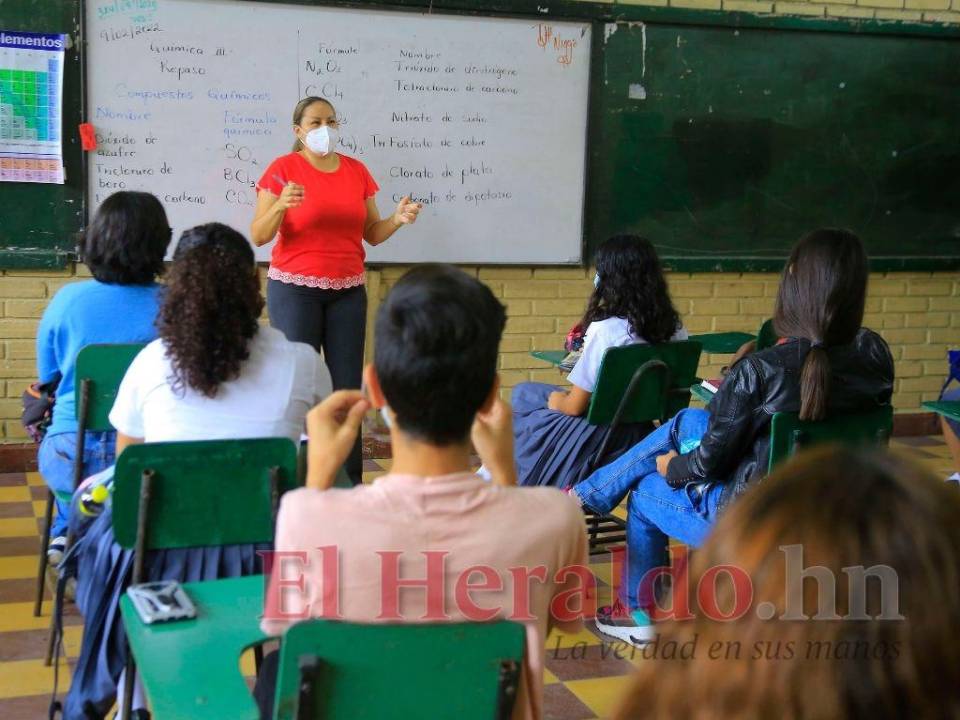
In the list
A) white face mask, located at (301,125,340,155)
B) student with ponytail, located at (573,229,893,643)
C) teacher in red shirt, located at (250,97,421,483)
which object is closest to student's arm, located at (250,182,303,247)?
teacher in red shirt, located at (250,97,421,483)

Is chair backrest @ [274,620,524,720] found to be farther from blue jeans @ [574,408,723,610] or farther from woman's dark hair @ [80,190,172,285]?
woman's dark hair @ [80,190,172,285]

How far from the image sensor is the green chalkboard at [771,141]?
5.27 m

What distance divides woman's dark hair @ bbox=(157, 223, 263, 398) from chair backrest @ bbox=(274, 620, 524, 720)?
95 centimetres

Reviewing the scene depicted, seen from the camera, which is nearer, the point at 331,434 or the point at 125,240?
the point at 331,434

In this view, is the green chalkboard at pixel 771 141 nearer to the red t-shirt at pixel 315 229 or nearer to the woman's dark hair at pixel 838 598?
the red t-shirt at pixel 315 229

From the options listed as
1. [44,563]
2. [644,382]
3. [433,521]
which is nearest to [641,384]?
[644,382]

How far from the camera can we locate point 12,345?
4582 mm

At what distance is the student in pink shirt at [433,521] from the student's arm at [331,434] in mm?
116

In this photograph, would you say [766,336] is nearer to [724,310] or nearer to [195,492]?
[724,310]

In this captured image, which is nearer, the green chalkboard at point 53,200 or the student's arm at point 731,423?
the student's arm at point 731,423

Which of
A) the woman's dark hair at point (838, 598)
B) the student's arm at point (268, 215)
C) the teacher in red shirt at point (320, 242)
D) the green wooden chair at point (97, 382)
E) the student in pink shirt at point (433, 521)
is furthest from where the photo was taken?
the teacher in red shirt at point (320, 242)

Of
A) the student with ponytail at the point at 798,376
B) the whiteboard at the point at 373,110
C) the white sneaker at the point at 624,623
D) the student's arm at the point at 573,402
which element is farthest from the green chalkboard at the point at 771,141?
the student with ponytail at the point at 798,376

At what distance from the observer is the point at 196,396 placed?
213cm

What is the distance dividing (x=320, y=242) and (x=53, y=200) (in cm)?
118
